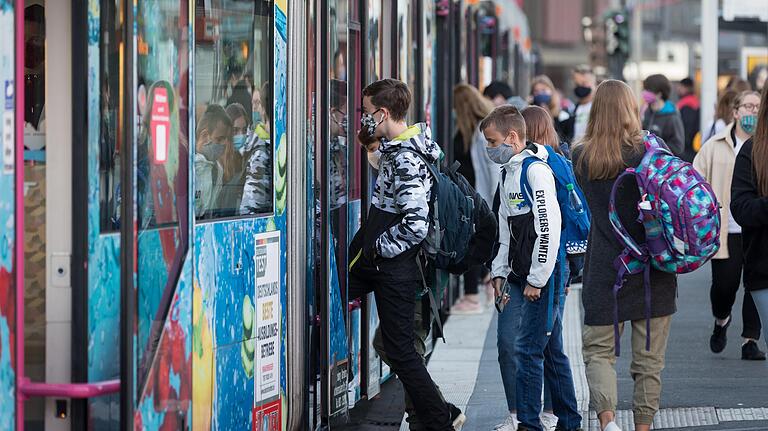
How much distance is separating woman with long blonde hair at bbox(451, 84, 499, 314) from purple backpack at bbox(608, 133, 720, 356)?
14.0 feet

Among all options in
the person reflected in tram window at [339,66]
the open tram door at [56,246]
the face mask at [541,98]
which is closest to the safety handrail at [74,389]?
the open tram door at [56,246]

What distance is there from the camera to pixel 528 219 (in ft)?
19.5

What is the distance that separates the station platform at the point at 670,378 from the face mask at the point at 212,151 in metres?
2.03

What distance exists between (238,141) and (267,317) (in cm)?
73

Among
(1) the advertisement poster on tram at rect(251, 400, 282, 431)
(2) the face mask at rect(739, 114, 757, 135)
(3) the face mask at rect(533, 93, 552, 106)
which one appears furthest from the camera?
(3) the face mask at rect(533, 93, 552, 106)

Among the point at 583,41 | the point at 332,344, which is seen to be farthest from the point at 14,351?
the point at 583,41

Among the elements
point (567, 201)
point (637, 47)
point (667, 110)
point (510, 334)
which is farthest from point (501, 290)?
point (637, 47)

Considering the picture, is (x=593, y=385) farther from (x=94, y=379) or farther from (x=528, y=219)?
(x=94, y=379)

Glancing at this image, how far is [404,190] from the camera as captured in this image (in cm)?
567

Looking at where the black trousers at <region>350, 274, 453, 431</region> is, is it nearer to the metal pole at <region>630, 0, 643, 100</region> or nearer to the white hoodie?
the white hoodie

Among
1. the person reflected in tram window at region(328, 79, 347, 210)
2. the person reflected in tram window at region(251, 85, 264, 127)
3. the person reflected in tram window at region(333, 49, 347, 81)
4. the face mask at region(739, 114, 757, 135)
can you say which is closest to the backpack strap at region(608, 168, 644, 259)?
the person reflected in tram window at region(328, 79, 347, 210)

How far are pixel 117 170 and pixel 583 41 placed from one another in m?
76.5

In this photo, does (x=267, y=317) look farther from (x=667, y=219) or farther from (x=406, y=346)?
(x=667, y=219)

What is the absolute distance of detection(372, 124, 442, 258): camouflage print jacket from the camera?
5664 mm
